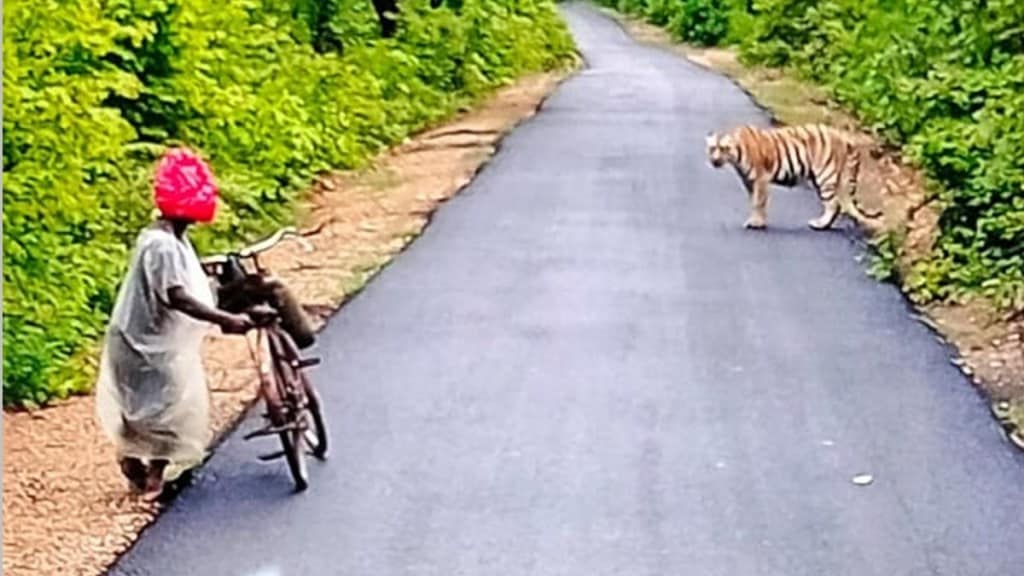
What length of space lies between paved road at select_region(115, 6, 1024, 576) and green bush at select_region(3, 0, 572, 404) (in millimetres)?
1465

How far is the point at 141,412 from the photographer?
25.7ft

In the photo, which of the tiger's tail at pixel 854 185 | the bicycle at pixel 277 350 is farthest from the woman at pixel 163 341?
the tiger's tail at pixel 854 185

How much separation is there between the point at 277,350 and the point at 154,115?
7.47 metres

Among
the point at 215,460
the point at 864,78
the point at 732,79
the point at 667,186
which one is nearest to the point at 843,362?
the point at 215,460

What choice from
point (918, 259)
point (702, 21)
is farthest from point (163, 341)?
point (702, 21)

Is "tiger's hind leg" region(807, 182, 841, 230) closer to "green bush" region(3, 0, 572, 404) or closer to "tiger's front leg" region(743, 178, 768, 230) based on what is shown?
"tiger's front leg" region(743, 178, 768, 230)

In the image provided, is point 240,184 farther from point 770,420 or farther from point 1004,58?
point 770,420

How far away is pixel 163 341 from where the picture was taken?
25.6 ft

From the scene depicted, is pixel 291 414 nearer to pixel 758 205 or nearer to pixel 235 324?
pixel 235 324

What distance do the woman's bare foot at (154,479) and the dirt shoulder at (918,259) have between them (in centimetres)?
365

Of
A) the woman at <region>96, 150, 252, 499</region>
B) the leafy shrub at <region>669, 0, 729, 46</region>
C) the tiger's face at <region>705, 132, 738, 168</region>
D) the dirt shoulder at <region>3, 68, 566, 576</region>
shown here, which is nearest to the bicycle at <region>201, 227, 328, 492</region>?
the woman at <region>96, 150, 252, 499</region>

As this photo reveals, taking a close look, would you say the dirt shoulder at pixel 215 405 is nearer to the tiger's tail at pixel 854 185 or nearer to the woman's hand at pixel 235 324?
the woman's hand at pixel 235 324

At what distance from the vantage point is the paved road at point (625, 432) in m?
7.18

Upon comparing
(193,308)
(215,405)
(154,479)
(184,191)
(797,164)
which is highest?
(184,191)
